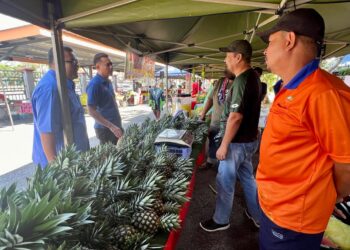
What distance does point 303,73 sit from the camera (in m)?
1.17

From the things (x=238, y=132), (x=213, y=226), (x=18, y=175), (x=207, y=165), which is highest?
(x=238, y=132)

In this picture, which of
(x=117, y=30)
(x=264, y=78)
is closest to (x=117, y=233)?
(x=117, y=30)

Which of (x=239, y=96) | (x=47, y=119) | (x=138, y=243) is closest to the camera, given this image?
(x=138, y=243)

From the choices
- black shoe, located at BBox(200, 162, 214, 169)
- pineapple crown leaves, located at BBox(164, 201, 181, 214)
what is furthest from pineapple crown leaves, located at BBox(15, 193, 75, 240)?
black shoe, located at BBox(200, 162, 214, 169)

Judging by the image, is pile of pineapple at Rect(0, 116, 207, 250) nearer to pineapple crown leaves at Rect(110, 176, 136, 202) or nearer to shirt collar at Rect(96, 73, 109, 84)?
pineapple crown leaves at Rect(110, 176, 136, 202)

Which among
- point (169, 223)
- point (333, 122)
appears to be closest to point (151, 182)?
point (169, 223)

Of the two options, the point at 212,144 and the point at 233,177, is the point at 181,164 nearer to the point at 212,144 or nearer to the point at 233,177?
the point at 233,177

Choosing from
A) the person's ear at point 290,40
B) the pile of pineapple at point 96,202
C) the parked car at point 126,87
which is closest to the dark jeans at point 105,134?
the pile of pineapple at point 96,202

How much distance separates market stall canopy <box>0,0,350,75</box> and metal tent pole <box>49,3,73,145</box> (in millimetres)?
63

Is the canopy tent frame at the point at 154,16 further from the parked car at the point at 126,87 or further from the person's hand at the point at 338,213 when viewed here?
the parked car at the point at 126,87

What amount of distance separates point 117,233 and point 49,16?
1.76 metres

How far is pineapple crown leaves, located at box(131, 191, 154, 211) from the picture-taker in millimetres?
1242

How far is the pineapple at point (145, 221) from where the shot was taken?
1.16 m

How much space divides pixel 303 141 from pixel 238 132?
115 centimetres
